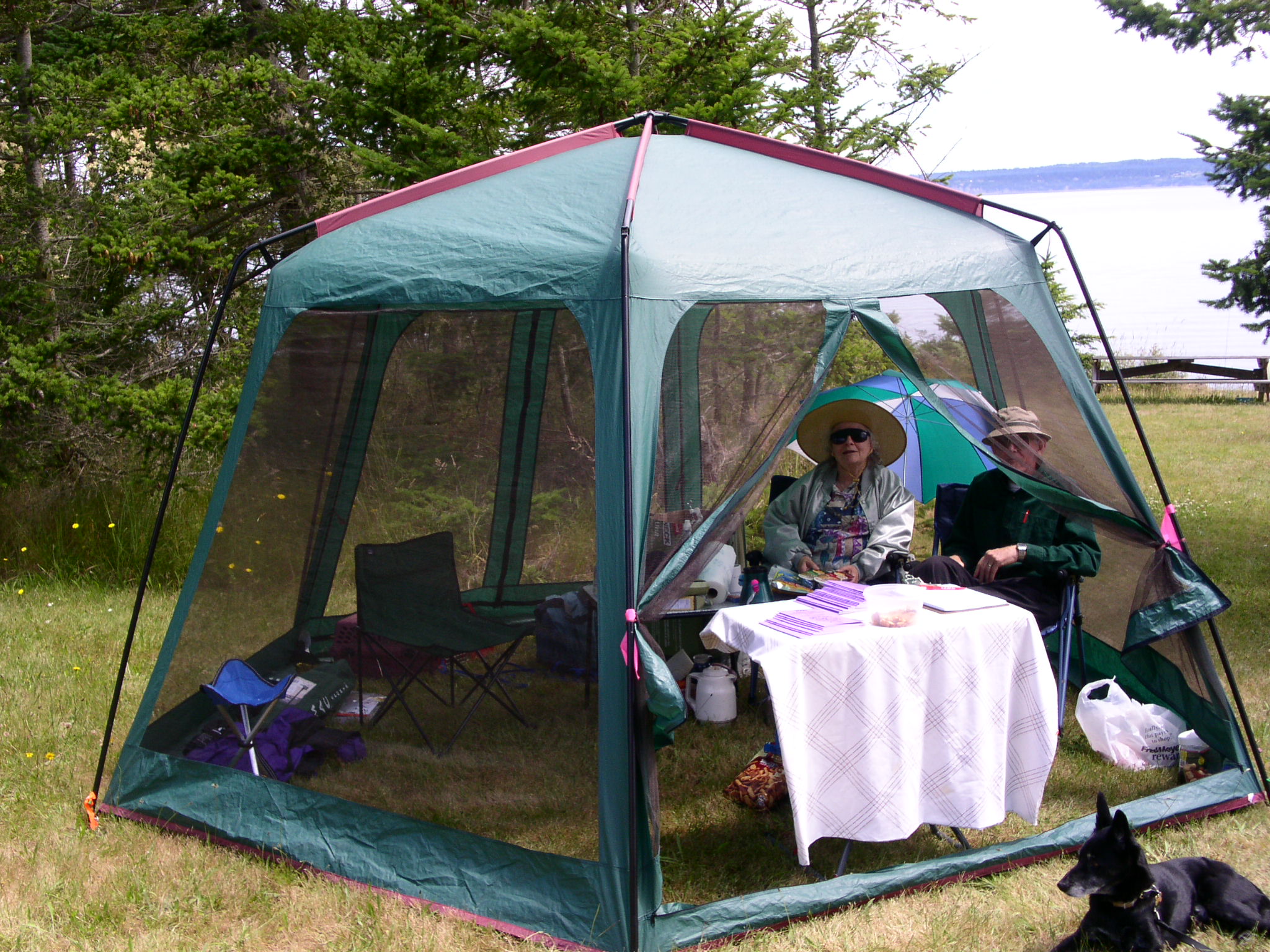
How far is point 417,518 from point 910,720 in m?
1.68

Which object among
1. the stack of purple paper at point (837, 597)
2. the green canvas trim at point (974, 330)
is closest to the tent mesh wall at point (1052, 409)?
the green canvas trim at point (974, 330)

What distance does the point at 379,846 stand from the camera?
10.3 feet

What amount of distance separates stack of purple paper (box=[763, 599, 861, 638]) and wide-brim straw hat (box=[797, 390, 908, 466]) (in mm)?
1382

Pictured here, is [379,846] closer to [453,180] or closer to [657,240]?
[657,240]

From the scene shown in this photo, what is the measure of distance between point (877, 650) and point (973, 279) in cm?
124

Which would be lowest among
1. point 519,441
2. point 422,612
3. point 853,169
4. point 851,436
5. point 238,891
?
point 238,891

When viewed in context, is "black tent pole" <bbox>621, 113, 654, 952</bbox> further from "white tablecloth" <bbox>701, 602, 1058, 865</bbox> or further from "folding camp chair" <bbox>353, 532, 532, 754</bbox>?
"folding camp chair" <bbox>353, 532, 532, 754</bbox>

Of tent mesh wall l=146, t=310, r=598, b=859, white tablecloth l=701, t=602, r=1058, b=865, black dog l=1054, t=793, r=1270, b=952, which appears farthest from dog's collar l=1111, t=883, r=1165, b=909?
tent mesh wall l=146, t=310, r=598, b=859

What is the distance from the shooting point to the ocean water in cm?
1236

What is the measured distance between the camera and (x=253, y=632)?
3.69 metres

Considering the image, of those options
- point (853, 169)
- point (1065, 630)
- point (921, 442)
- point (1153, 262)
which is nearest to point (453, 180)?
point (853, 169)

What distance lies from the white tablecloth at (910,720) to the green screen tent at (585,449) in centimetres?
21

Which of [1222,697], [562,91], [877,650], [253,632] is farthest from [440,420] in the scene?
[562,91]

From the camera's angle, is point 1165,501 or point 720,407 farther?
point 1165,501
